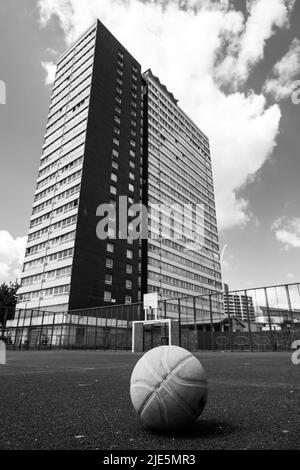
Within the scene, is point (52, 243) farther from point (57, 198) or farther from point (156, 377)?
point (156, 377)

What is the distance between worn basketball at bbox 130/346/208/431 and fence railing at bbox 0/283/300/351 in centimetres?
1881

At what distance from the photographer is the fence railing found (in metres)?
21.8

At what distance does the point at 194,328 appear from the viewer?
26.3 m

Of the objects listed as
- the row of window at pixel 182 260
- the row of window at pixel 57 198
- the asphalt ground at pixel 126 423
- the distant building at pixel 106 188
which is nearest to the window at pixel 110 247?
the distant building at pixel 106 188

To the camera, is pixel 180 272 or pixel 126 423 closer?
pixel 126 423

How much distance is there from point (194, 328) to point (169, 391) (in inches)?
964

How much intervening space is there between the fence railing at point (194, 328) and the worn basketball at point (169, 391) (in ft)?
61.7

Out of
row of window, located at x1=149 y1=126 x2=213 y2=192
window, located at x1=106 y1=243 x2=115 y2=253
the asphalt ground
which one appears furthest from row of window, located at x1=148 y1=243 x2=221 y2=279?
the asphalt ground

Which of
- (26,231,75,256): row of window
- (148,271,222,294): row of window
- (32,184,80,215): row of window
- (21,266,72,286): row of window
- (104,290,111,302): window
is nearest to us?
(21,266,72,286): row of window

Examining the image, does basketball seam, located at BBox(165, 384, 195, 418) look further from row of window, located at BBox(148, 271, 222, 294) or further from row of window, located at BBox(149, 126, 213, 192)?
row of window, located at BBox(149, 126, 213, 192)

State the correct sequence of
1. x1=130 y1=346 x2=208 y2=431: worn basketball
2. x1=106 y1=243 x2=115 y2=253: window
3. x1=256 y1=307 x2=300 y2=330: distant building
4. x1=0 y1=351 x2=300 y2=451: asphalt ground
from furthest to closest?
1. x1=106 y1=243 x2=115 y2=253: window
2. x1=256 y1=307 x2=300 y2=330: distant building
3. x1=130 y1=346 x2=208 y2=431: worn basketball
4. x1=0 y1=351 x2=300 y2=451: asphalt ground

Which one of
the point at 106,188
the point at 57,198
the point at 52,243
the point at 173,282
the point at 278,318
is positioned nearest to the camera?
the point at 278,318

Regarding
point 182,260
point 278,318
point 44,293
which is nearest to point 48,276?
point 44,293
